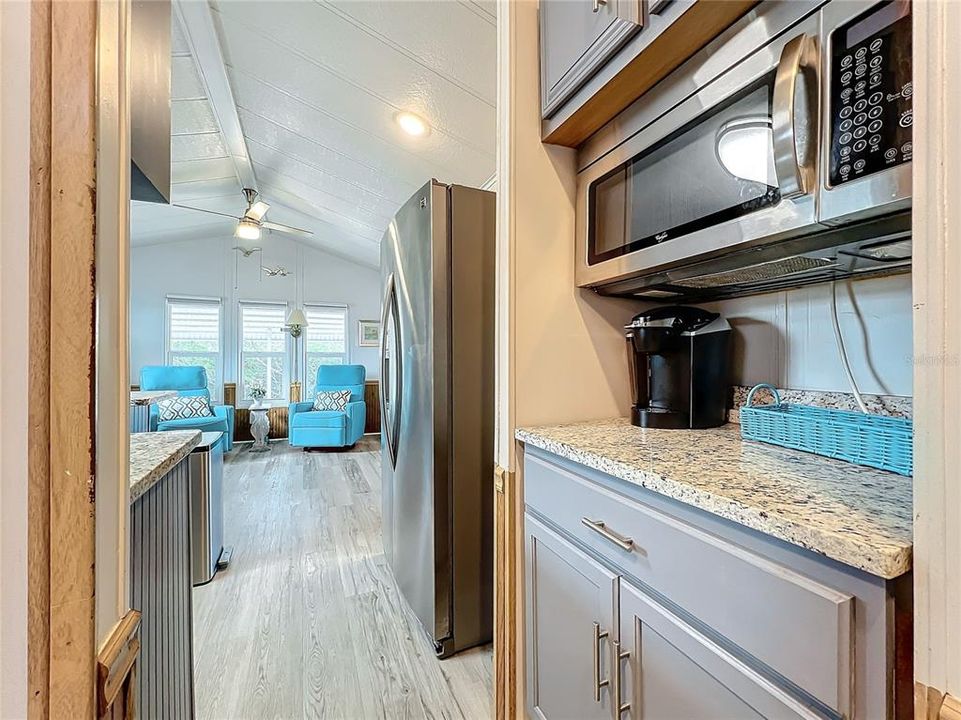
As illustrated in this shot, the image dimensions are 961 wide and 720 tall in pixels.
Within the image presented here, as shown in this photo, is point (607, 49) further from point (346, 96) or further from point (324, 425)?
point (324, 425)

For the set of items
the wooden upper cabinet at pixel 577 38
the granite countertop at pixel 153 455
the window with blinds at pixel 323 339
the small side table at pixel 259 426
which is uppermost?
the wooden upper cabinet at pixel 577 38

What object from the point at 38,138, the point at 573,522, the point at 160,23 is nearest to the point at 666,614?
the point at 573,522

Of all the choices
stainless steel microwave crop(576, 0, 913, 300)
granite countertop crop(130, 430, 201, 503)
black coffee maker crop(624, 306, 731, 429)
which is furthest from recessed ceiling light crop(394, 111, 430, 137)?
granite countertop crop(130, 430, 201, 503)

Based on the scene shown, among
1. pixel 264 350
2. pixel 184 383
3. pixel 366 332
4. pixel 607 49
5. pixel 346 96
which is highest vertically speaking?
pixel 346 96

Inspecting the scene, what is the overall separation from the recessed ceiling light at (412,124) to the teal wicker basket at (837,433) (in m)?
2.23

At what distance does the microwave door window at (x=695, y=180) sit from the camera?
778 millimetres

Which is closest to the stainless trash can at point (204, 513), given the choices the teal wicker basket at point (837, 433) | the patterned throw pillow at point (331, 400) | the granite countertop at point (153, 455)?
the granite countertop at point (153, 455)

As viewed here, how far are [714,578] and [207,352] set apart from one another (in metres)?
6.81

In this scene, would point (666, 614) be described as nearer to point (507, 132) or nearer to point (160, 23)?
point (507, 132)

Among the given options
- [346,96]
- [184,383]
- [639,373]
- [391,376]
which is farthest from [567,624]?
[184,383]

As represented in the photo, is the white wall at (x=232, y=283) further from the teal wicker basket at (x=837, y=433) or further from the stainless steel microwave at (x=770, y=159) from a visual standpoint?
the teal wicker basket at (x=837, y=433)

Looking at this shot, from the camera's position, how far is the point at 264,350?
6.31 m

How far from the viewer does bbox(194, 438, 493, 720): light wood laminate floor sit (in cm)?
144

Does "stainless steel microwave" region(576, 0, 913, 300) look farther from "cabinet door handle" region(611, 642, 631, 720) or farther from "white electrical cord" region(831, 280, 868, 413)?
"cabinet door handle" region(611, 642, 631, 720)
